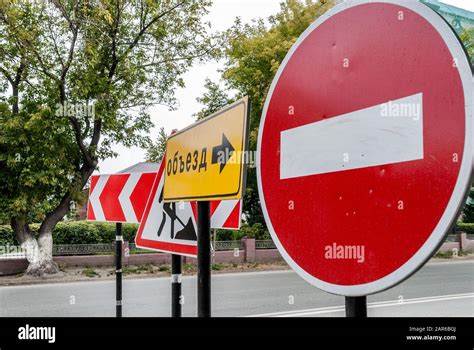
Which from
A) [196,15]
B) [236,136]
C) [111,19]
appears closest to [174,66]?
[196,15]

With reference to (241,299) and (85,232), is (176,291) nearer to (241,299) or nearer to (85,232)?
(241,299)

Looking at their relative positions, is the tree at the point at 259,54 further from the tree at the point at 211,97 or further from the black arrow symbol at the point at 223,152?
the black arrow symbol at the point at 223,152

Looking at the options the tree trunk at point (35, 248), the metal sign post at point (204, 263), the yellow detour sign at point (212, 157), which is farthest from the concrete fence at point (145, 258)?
the metal sign post at point (204, 263)

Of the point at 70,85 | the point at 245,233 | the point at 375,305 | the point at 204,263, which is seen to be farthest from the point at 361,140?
the point at 245,233

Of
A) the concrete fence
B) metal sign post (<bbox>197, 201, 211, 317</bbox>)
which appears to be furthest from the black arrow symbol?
the concrete fence

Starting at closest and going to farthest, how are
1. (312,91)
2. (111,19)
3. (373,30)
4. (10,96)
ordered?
1. (373,30)
2. (312,91)
3. (111,19)
4. (10,96)

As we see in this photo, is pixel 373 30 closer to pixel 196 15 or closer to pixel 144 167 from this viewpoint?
pixel 144 167

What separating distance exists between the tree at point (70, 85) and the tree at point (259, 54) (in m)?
4.10

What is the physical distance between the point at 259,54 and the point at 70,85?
8836 mm

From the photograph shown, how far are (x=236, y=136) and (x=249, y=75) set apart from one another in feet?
64.1

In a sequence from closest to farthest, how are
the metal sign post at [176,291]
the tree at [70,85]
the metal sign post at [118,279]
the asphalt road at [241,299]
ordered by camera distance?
the metal sign post at [176,291] → the metal sign post at [118,279] → the asphalt road at [241,299] → the tree at [70,85]

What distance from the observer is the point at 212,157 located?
1711 millimetres

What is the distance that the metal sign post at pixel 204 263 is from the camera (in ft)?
5.73
